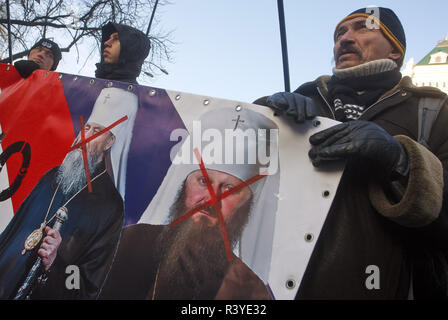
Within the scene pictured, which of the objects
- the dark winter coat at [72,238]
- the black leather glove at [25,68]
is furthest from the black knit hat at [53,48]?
the dark winter coat at [72,238]

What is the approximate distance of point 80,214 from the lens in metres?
1.45

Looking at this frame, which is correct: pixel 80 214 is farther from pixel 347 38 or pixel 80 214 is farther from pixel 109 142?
pixel 347 38

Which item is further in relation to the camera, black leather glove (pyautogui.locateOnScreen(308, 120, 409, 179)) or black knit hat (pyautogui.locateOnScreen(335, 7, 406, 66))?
black knit hat (pyautogui.locateOnScreen(335, 7, 406, 66))

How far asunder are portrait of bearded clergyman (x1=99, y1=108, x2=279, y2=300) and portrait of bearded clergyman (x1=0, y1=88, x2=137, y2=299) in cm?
9

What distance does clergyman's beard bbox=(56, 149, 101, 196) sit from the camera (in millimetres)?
1509

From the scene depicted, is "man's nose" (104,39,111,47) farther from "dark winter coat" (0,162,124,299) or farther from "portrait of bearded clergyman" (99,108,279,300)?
"portrait of bearded clergyman" (99,108,279,300)

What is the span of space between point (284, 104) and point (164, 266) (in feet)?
2.06

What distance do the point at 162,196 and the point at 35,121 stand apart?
729mm

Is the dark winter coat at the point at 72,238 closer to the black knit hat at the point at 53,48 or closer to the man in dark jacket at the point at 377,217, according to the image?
the man in dark jacket at the point at 377,217

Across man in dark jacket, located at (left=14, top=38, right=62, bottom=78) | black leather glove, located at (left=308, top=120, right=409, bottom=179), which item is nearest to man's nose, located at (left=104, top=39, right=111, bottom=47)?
man in dark jacket, located at (left=14, top=38, right=62, bottom=78)

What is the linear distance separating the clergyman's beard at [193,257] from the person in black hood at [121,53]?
156 cm

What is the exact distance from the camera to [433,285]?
125 centimetres

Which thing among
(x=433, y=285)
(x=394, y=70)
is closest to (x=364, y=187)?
(x=433, y=285)
